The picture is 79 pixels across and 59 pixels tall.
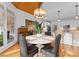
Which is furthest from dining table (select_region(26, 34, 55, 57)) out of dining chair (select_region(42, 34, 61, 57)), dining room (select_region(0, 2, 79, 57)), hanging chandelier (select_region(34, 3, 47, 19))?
hanging chandelier (select_region(34, 3, 47, 19))

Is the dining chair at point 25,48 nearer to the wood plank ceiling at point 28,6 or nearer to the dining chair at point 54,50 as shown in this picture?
the dining chair at point 54,50

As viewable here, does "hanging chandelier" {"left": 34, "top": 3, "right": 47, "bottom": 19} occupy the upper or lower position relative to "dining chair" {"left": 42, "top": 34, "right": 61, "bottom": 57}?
upper

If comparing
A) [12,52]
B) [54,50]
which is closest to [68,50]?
[54,50]

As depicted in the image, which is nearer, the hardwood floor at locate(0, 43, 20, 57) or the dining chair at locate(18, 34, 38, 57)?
the hardwood floor at locate(0, 43, 20, 57)

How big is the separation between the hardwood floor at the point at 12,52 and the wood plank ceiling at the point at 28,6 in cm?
76

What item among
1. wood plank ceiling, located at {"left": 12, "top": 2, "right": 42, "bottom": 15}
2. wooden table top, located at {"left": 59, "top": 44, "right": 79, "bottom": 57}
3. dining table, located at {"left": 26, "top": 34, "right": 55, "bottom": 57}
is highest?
wood plank ceiling, located at {"left": 12, "top": 2, "right": 42, "bottom": 15}

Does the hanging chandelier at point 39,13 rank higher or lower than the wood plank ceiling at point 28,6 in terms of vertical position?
lower

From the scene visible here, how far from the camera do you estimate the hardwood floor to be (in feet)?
7.70

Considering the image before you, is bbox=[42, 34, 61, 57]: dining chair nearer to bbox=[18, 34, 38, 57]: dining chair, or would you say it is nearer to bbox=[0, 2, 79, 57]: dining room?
bbox=[0, 2, 79, 57]: dining room

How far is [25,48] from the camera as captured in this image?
2646 mm

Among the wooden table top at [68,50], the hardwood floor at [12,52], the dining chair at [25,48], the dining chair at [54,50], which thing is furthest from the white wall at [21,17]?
the wooden table top at [68,50]

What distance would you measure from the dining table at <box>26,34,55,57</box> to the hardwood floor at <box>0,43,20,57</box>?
11.9 inches

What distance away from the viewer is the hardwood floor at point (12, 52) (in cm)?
235

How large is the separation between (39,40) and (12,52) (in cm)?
66
